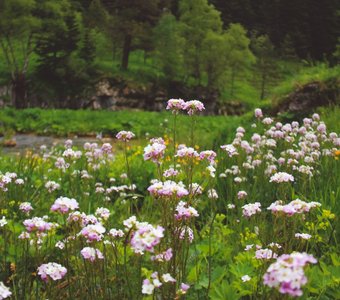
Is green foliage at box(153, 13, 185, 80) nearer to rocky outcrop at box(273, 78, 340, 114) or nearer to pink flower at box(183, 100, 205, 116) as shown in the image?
rocky outcrop at box(273, 78, 340, 114)

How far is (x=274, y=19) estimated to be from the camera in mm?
57688

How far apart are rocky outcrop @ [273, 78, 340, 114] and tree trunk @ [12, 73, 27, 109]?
2043 centimetres

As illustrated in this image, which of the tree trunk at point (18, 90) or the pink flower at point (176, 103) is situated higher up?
the pink flower at point (176, 103)

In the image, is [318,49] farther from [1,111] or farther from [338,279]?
[338,279]

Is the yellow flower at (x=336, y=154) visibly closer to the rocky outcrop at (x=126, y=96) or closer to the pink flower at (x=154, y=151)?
the pink flower at (x=154, y=151)

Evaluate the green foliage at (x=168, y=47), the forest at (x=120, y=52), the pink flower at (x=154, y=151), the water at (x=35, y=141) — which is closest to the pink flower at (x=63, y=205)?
the pink flower at (x=154, y=151)

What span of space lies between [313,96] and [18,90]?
69.5 ft

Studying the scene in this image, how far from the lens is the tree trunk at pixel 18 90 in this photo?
89.2 feet

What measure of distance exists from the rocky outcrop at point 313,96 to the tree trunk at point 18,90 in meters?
20.4

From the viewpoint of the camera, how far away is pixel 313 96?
429 inches

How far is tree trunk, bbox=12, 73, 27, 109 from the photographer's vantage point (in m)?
27.2

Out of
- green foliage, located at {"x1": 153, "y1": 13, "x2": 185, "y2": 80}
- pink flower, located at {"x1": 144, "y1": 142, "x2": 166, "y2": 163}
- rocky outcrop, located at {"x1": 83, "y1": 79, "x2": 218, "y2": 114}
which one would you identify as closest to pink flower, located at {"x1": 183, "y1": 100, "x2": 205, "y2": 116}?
pink flower, located at {"x1": 144, "y1": 142, "x2": 166, "y2": 163}

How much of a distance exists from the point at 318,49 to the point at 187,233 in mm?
57102

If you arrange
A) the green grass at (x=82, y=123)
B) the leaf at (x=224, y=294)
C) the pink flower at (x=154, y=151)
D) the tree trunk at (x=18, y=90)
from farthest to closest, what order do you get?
the tree trunk at (x=18, y=90) < the green grass at (x=82, y=123) < the pink flower at (x=154, y=151) < the leaf at (x=224, y=294)
